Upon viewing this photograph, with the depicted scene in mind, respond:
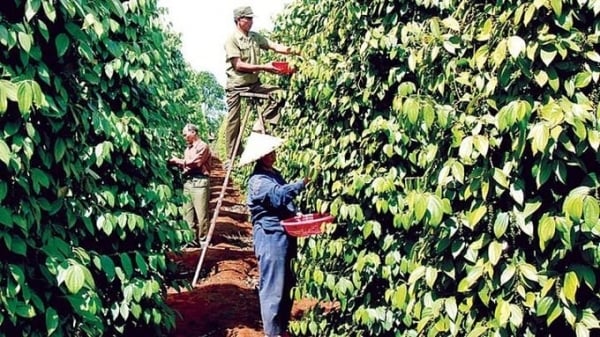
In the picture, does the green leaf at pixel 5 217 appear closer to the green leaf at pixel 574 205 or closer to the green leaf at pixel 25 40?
the green leaf at pixel 25 40

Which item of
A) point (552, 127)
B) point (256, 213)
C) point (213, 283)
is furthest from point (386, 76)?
point (213, 283)

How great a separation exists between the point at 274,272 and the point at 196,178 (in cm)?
391

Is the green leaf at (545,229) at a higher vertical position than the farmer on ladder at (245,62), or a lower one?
lower

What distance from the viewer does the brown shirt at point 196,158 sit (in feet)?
25.5

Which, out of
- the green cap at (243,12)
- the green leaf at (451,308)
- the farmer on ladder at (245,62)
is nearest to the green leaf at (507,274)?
the green leaf at (451,308)

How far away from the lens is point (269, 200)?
420cm

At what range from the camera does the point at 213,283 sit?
669 cm

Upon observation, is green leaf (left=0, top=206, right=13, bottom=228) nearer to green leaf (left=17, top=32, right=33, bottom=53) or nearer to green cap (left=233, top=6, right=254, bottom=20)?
green leaf (left=17, top=32, right=33, bottom=53)

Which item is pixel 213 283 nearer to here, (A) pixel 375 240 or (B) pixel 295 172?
(B) pixel 295 172

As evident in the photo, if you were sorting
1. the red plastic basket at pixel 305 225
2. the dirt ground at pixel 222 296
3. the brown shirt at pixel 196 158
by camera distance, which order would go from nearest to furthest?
the red plastic basket at pixel 305 225, the dirt ground at pixel 222 296, the brown shirt at pixel 196 158

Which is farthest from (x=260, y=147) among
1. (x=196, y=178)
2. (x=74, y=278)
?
(x=196, y=178)

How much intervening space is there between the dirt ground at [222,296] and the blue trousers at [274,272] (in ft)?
2.92

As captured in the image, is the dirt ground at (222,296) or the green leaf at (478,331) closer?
the green leaf at (478,331)

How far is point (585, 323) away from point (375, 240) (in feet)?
6.00
